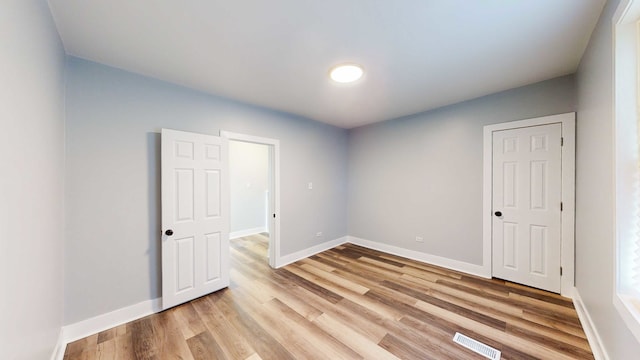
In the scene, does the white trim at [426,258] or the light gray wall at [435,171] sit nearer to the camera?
the light gray wall at [435,171]

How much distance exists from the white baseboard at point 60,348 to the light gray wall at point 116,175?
147 millimetres

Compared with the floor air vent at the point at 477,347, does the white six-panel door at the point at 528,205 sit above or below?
above

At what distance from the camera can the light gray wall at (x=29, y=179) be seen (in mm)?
953

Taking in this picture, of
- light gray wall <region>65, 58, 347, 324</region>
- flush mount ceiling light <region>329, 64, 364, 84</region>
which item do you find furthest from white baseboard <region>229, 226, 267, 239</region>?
flush mount ceiling light <region>329, 64, 364, 84</region>

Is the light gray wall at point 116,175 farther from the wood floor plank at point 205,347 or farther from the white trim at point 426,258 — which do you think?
the white trim at point 426,258

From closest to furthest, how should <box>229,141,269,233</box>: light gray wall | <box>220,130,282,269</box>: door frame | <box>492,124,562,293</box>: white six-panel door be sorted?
<box>492,124,562,293</box>: white six-panel door
<box>220,130,282,269</box>: door frame
<box>229,141,269,233</box>: light gray wall

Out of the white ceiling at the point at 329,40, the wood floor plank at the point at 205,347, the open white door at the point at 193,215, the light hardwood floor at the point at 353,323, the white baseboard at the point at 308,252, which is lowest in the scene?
the wood floor plank at the point at 205,347

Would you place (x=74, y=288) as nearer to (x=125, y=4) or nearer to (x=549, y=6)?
(x=125, y=4)

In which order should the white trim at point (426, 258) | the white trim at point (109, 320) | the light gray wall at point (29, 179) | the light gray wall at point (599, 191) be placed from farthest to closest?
the white trim at point (426, 258) < the white trim at point (109, 320) < the light gray wall at point (599, 191) < the light gray wall at point (29, 179)

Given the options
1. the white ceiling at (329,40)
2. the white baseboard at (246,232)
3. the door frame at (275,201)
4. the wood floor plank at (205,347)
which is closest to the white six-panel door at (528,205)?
the white ceiling at (329,40)

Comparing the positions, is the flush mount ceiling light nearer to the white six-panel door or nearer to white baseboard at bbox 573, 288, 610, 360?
the white six-panel door

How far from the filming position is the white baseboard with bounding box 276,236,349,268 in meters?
3.57

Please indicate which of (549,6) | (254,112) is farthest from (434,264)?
(254,112)

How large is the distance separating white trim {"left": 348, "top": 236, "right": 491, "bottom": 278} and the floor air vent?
1513 millimetres
